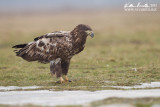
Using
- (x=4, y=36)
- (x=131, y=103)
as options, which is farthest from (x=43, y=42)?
(x=4, y=36)

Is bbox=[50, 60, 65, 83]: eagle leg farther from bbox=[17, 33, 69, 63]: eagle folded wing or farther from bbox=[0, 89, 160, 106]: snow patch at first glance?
bbox=[0, 89, 160, 106]: snow patch

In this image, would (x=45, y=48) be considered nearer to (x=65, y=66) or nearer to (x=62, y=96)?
(x=65, y=66)

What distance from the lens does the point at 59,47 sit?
46.0 ft

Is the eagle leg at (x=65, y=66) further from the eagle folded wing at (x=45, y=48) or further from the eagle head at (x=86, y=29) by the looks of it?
the eagle head at (x=86, y=29)

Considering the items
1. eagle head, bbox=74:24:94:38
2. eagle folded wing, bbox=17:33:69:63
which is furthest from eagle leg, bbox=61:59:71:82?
eagle head, bbox=74:24:94:38

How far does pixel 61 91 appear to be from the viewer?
12.2 metres

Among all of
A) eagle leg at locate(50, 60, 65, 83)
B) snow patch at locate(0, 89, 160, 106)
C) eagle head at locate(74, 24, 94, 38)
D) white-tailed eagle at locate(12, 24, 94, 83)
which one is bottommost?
snow patch at locate(0, 89, 160, 106)

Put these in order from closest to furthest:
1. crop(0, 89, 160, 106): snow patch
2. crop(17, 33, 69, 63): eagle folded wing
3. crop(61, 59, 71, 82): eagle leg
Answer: crop(0, 89, 160, 106): snow patch < crop(17, 33, 69, 63): eagle folded wing < crop(61, 59, 71, 82): eagle leg

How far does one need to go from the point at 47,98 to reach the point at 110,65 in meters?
9.48

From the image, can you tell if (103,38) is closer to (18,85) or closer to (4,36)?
(4,36)

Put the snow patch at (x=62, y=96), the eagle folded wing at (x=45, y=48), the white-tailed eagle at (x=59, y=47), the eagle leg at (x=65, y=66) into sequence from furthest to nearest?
1. the eagle leg at (x=65, y=66)
2. the eagle folded wing at (x=45, y=48)
3. the white-tailed eagle at (x=59, y=47)
4. the snow patch at (x=62, y=96)

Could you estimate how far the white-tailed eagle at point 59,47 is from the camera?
13.9m

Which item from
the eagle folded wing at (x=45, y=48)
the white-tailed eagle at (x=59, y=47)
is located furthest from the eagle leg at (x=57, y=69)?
the eagle folded wing at (x=45, y=48)

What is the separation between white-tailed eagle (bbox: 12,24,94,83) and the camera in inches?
549
